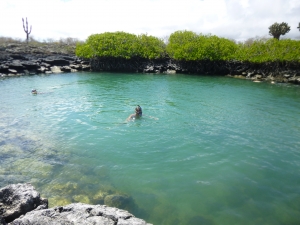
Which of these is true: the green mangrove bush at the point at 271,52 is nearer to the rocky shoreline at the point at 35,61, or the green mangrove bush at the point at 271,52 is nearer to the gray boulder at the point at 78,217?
the rocky shoreline at the point at 35,61

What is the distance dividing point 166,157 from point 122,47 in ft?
114

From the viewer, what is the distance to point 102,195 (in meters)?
7.68

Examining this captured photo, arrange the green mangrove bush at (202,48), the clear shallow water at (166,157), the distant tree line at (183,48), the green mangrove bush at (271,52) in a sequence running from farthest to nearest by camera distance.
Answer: the green mangrove bush at (202,48), the distant tree line at (183,48), the green mangrove bush at (271,52), the clear shallow water at (166,157)

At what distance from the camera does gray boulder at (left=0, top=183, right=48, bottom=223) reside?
202 inches

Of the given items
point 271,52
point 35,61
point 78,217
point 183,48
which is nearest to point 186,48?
point 183,48

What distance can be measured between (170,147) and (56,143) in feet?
18.5

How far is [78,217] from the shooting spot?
4516mm

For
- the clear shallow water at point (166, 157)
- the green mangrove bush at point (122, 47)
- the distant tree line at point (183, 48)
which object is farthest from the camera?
the green mangrove bush at point (122, 47)

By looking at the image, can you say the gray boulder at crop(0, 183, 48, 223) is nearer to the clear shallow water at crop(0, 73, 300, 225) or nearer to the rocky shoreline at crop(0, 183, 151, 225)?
the rocky shoreline at crop(0, 183, 151, 225)

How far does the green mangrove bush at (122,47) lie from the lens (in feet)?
137

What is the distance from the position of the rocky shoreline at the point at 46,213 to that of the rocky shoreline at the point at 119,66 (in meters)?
33.9

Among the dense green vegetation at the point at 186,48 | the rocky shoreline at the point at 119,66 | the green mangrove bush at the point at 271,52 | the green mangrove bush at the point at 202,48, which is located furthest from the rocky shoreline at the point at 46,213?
the green mangrove bush at the point at 202,48

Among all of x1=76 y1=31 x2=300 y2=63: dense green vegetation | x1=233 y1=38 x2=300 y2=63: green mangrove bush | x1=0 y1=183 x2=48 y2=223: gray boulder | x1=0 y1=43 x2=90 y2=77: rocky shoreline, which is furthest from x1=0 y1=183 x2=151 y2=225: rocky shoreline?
x1=0 y1=43 x2=90 y2=77: rocky shoreline

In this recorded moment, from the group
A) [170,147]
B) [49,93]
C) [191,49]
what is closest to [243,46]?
[191,49]
